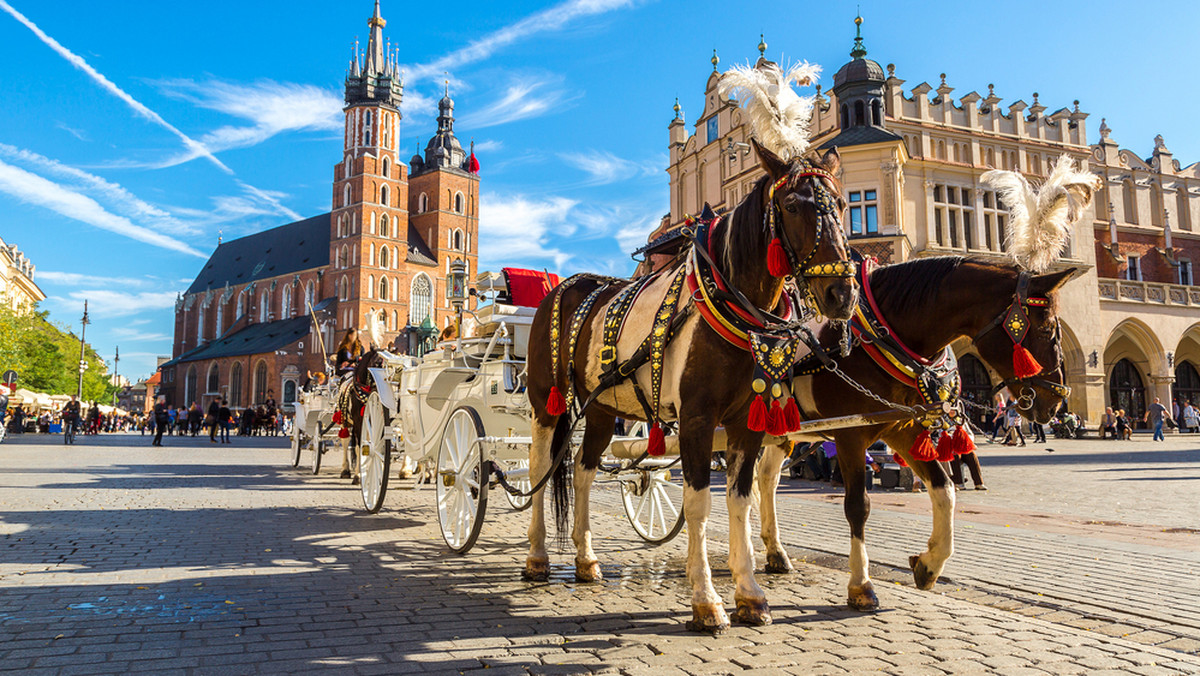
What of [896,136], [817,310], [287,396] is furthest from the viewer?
[287,396]

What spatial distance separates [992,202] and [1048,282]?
2854 centimetres

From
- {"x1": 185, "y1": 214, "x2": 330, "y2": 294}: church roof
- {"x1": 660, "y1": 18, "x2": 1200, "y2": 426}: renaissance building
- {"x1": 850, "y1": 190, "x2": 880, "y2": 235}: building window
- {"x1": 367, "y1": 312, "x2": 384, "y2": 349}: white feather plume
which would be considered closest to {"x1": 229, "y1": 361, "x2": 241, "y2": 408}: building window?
{"x1": 185, "y1": 214, "x2": 330, "y2": 294}: church roof

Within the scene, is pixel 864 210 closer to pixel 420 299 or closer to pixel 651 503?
pixel 651 503

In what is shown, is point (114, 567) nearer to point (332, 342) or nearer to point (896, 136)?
point (896, 136)

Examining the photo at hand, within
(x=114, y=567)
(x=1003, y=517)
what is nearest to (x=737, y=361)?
(x=114, y=567)

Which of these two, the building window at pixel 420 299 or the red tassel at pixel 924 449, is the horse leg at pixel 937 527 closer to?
the red tassel at pixel 924 449

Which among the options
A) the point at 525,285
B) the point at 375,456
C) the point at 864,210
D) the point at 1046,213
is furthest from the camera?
the point at 864,210

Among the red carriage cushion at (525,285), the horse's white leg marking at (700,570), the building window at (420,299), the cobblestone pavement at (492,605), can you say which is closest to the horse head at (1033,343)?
the cobblestone pavement at (492,605)

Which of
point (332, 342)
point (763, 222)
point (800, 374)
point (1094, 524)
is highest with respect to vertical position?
point (332, 342)

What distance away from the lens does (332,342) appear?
223 ft

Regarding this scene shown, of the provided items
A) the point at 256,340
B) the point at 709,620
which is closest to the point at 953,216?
the point at 709,620

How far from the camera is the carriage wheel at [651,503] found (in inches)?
252

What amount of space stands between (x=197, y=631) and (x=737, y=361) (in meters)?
2.91

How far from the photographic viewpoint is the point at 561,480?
207 inches
